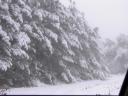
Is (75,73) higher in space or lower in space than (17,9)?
lower

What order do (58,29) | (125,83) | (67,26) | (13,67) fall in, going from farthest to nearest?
A: (67,26), (58,29), (13,67), (125,83)

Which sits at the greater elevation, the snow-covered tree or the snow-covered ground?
the snow-covered tree

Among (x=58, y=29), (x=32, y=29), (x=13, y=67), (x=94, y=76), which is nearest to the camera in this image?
(x=13, y=67)

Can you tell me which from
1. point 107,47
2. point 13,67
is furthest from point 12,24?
point 107,47

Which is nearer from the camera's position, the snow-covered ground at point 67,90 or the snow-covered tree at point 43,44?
the snow-covered ground at point 67,90

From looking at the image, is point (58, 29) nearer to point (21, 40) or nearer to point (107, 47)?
point (21, 40)

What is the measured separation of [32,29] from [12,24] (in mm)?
3404

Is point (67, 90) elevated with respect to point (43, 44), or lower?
lower

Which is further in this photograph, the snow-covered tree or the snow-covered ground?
the snow-covered tree

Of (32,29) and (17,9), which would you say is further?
(32,29)

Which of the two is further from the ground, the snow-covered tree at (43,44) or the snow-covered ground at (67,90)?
the snow-covered tree at (43,44)

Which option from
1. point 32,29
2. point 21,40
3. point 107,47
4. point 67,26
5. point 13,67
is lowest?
point 13,67

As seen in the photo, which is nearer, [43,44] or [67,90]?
[67,90]

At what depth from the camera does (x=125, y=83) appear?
13.9 ft
